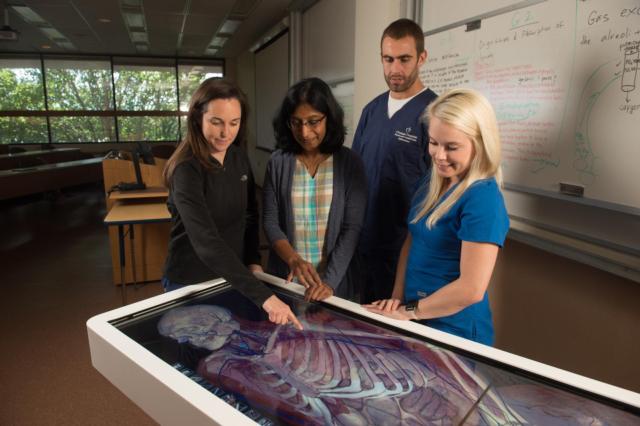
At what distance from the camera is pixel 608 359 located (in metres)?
1.54

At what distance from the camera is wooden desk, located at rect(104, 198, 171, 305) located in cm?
294

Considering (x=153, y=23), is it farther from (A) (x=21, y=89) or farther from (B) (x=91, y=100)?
(A) (x=21, y=89)

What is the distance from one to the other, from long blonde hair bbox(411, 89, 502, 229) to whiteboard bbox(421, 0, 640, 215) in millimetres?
717

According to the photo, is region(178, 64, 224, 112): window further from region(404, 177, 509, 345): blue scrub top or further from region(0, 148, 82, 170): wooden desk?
region(404, 177, 509, 345): blue scrub top

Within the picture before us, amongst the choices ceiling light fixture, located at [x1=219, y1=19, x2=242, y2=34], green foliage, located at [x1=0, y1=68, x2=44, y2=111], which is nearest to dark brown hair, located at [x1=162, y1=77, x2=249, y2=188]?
ceiling light fixture, located at [x1=219, y1=19, x2=242, y2=34]

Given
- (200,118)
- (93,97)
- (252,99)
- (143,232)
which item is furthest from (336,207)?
(93,97)

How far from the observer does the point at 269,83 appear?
6953mm

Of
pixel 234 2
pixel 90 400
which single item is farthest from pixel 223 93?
pixel 234 2

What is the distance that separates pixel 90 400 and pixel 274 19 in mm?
5246

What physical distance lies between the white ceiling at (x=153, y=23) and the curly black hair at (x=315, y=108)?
4.32 meters

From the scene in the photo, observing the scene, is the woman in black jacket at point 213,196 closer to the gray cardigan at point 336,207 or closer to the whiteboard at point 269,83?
the gray cardigan at point 336,207

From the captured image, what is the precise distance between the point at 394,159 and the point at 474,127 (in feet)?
2.23

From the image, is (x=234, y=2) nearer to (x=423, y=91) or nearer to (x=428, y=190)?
(x=423, y=91)

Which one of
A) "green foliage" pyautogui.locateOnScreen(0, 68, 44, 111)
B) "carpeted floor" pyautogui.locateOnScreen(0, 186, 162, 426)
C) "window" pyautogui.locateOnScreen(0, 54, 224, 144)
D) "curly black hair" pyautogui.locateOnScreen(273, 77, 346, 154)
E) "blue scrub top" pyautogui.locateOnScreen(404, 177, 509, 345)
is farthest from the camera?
"window" pyautogui.locateOnScreen(0, 54, 224, 144)
